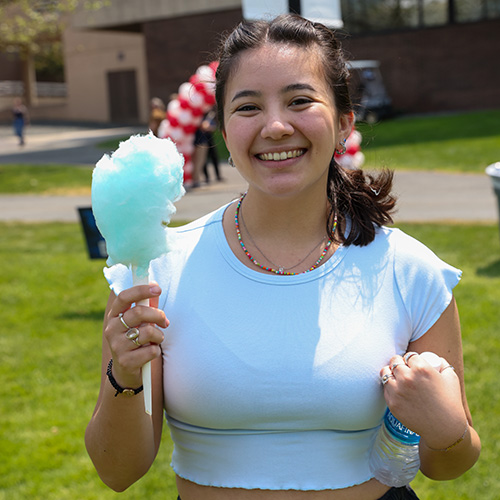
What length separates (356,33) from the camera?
101 ft

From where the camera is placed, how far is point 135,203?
69.6 inches

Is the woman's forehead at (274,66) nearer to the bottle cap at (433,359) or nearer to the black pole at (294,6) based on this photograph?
the bottle cap at (433,359)

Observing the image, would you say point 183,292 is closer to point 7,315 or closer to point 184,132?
point 7,315

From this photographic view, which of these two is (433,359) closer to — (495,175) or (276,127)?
(276,127)

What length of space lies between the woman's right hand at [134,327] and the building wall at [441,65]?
1113 inches

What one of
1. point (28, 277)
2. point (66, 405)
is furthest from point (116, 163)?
point (28, 277)

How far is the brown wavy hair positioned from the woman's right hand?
627mm

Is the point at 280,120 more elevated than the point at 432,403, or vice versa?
the point at 280,120

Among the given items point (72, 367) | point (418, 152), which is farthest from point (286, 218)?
point (418, 152)

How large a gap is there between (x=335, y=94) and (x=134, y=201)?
2.21 feet

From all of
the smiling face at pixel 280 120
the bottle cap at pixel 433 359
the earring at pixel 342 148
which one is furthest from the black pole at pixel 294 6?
the bottle cap at pixel 433 359

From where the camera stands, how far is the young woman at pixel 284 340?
1801 mm

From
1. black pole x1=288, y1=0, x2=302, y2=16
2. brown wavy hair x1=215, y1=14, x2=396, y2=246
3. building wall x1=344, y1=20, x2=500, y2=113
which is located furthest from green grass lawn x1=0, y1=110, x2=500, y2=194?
brown wavy hair x1=215, y1=14, x2=396, y2=246

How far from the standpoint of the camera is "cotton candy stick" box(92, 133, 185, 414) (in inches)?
68.9
